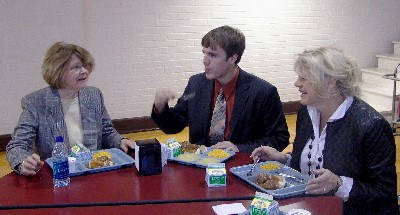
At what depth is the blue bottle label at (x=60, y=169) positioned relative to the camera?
1963 mm

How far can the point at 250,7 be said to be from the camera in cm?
588

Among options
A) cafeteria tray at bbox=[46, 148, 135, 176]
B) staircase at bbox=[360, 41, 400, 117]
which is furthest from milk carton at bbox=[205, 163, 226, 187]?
staircase at bbox=[360, 41, 400, 117]

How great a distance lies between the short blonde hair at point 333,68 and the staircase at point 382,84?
3.83m

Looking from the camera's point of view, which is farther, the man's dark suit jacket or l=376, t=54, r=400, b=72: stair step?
l=376, t=54, r=400, b=72: stair step

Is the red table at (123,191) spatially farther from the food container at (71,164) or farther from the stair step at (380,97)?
the stair step at (380,97)

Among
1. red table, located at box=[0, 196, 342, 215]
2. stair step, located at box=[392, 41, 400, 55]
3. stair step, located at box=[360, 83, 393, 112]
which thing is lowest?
stair step, located at box=[360, 83, 393, 112]

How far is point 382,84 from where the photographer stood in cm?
635

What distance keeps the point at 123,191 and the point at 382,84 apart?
519 centimetres

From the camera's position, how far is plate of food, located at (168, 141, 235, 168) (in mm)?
2246

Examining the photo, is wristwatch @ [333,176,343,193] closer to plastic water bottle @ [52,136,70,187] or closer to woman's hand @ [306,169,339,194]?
woman's hand @ [306,169,339,194]

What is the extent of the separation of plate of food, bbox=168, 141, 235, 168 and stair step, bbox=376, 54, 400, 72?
Answer: 15.3 feet

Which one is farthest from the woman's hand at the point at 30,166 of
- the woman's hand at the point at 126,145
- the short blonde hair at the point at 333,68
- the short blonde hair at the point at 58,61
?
the short blonde hair at the point at 333,68

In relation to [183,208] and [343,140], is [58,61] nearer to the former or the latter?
[183,208]

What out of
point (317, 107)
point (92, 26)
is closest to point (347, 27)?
point (92, 26)
